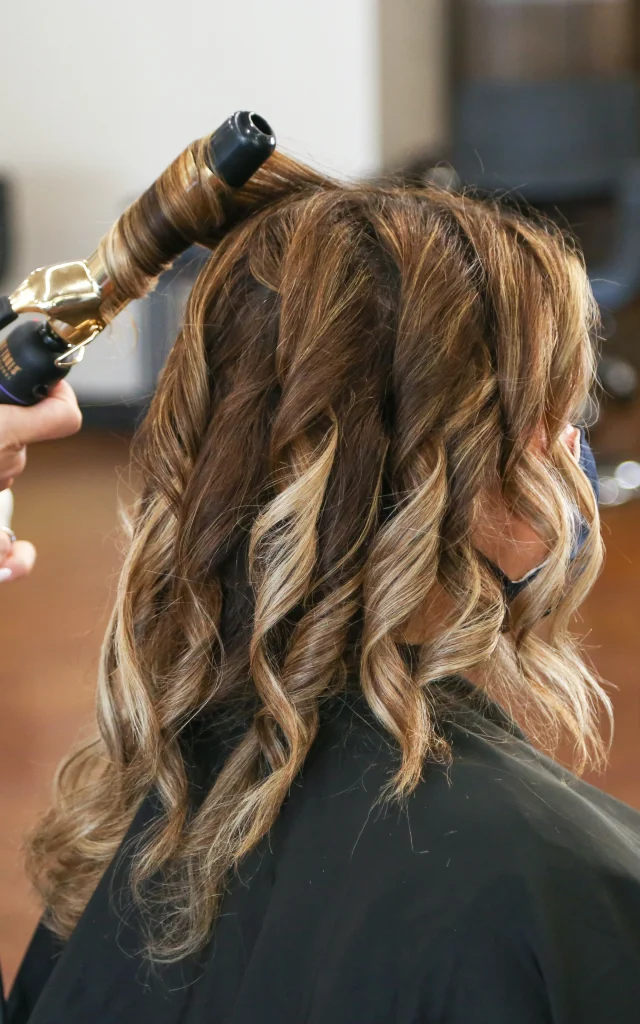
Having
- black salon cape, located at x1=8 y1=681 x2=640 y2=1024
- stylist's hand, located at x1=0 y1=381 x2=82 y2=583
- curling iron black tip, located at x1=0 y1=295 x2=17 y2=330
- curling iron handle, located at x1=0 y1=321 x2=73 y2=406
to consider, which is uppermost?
curling iron black tip, located at x1=0 y1=295 x2=17 y2=330

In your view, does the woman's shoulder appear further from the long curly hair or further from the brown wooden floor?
the brown wooden floor

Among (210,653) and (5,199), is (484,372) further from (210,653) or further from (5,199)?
(5,199)

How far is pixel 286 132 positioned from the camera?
4.29 meters

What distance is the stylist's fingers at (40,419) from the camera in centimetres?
86

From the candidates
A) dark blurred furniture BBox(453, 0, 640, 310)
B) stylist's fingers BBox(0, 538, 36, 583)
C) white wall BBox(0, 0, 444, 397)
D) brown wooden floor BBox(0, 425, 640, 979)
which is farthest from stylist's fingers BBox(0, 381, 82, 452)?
dark blurred furniture BBox(453, 0, 640, 310)

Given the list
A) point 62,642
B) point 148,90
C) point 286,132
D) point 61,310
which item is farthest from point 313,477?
point 148,90

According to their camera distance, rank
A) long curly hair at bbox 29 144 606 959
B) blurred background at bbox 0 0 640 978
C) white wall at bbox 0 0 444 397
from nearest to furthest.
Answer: long curly hair at bbox 29 144 606 959 → blurred background at bbox 0 0 640 978 → white wall at bbox 0 0 444 397

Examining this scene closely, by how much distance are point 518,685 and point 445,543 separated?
17cm

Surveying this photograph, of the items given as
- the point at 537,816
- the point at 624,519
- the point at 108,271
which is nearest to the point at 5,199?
the point at 624,519

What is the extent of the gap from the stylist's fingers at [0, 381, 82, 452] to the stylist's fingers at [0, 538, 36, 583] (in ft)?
0.43

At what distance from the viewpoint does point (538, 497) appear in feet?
2.81

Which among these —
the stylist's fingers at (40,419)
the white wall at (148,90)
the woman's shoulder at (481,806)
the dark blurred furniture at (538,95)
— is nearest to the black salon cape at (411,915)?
the woman's shoulder at (481,806)

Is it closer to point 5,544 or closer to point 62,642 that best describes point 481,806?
point 5,544

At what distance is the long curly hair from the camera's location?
0.77 meters
